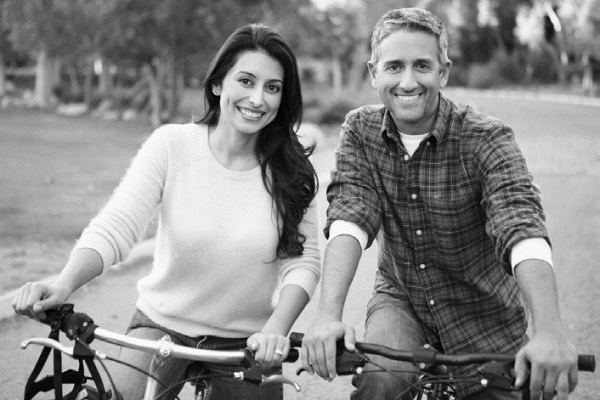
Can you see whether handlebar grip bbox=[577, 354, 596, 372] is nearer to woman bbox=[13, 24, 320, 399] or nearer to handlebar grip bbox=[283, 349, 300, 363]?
handlebar grip bbox=[283, 349, 300, 363]

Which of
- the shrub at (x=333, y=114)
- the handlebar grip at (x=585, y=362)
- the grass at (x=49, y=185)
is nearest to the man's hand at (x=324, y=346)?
the handlebar grip at (x=585, y=362)

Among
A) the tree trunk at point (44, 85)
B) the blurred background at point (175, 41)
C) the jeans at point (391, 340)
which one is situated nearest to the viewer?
the jeans at point (391, 340)

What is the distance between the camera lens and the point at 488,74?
3044 inches

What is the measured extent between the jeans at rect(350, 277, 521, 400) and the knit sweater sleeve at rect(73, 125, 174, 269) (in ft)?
3.06

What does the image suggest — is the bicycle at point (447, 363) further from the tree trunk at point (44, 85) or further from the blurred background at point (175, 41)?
the tree trunk at point (44, 85)

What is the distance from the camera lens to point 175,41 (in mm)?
26891

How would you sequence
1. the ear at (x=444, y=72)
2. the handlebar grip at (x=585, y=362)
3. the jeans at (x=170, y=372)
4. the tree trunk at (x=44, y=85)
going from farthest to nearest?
the tree trunk at (x=44, y=85) < the ear at (x=444, y=72) < the jeans at (x=170, y=372) < the handlebar grip at (x=585, y=362)

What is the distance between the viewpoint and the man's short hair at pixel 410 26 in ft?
10.5

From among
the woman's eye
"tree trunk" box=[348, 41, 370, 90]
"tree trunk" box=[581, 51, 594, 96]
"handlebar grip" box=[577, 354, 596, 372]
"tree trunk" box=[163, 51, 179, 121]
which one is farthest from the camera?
"tree trunk" box=[581, 51, 594, 96]

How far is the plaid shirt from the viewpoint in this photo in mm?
3254

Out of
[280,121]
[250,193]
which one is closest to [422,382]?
[250,193]

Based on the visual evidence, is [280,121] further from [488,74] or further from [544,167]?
[488,74]

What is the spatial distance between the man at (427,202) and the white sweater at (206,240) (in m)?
0.28

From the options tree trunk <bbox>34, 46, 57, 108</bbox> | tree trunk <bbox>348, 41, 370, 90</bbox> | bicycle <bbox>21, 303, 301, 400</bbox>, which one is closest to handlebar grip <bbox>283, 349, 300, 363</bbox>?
bicycle <bbox>21, 303, 301, 400</bbox>
